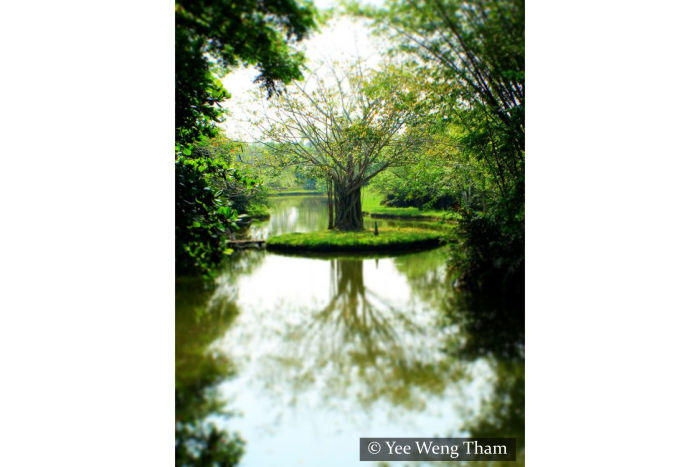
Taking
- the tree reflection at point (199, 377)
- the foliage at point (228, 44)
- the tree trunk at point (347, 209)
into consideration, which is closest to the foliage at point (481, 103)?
the foliage at point (228, 44)

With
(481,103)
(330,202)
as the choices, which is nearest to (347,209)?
(330,202)

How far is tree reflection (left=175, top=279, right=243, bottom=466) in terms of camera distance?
2.37m

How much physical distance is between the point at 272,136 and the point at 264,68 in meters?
0.73

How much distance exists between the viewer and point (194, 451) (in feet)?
7.75

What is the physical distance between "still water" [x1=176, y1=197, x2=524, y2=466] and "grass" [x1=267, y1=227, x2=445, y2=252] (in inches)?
25.3

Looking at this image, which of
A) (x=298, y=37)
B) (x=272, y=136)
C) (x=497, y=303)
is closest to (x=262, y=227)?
(x=272, y=136)

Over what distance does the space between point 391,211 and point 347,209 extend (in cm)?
48

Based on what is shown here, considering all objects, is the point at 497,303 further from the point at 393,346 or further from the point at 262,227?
the point at 262,227

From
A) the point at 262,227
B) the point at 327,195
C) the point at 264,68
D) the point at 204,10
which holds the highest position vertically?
the point at 204,10

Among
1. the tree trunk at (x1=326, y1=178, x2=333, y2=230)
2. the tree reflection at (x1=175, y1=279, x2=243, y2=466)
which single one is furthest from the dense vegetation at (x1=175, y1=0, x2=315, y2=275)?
the tree trunk at (x1=326, y1=178, x2=333, y2=230)
